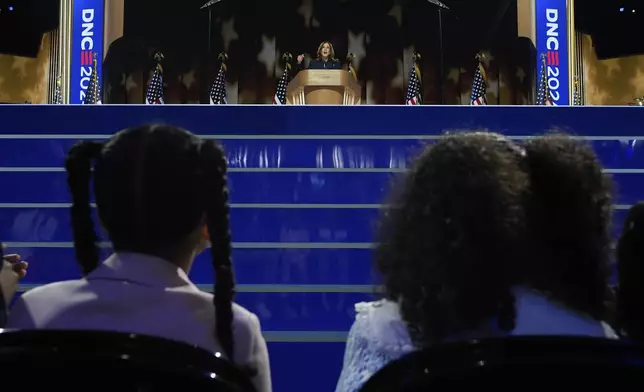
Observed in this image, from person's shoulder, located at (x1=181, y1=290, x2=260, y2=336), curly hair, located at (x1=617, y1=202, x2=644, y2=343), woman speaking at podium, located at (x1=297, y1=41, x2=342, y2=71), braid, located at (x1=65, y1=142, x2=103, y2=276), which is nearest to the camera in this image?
curly hair, located at (x1=617, y1=202, x2=644, y2=343)

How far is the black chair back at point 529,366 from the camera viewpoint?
55cm

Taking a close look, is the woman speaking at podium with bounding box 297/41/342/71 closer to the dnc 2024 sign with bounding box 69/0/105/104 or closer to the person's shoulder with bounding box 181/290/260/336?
the dnc 2024 sign with bounding box 69/0/105/104

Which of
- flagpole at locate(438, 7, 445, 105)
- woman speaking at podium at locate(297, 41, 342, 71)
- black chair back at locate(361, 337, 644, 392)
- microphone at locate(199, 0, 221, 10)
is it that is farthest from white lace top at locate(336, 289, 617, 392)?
flagpole at locate(438, 7, 445, 105)

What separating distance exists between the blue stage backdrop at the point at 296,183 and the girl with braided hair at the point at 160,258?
1429 mm

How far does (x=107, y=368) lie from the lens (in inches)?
22.3

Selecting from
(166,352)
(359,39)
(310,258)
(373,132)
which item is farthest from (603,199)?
(359,39)

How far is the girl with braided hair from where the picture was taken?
877 mm

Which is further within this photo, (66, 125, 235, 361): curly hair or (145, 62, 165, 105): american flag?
(145, 62, 165, 105): american flag

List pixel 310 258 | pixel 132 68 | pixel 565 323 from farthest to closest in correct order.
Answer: pixel 132 68
pixel 310 258
pixel 565 323

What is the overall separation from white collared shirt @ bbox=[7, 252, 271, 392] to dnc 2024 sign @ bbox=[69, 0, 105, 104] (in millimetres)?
5832

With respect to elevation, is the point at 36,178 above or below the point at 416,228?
above

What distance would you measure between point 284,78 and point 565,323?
459 cm

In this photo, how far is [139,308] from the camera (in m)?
0.88

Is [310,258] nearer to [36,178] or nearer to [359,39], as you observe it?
[36,178]
